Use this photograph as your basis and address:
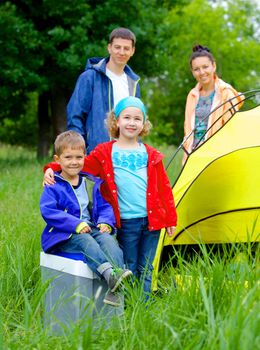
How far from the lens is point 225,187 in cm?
505

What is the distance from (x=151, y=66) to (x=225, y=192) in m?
9.90

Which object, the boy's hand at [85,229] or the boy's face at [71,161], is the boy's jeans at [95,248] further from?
the boy's face at [71,161]

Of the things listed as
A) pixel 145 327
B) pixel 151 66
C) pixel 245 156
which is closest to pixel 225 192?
pixel 245 156

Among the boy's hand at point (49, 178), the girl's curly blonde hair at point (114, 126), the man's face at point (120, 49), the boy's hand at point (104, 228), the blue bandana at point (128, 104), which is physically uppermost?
the man's face at point (120, 49)

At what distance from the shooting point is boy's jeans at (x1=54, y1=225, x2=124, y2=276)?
11.6ft

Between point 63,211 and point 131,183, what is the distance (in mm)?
505

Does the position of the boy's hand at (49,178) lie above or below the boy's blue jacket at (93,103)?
below

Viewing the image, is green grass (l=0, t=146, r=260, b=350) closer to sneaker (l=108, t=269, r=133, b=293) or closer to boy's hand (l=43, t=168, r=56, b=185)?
sneaker (l=108, t=269, r=133, b=293)

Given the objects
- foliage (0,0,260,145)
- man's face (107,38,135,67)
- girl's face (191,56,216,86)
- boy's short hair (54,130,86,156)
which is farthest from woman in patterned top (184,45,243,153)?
foliage (0,0,260,145)

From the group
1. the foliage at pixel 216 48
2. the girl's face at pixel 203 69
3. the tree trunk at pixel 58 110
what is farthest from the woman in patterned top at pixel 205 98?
the foliage at pixel 216 48

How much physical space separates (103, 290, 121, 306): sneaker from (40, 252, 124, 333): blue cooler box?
0.02 meters

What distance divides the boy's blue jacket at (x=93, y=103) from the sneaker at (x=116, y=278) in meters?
1.67

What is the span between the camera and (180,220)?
16.2 feet

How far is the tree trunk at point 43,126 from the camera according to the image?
51.8 feet
